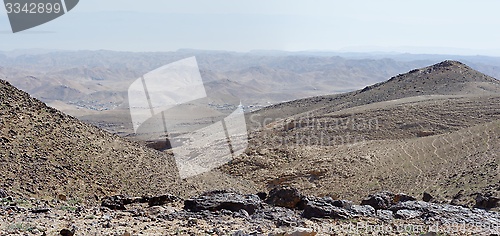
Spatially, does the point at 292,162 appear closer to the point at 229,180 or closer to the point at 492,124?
the point at 229,180

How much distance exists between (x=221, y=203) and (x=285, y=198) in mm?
2275

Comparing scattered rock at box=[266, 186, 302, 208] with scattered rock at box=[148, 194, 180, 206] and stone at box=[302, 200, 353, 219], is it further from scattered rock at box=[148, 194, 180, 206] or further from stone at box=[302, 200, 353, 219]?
scattered rock at box=[148, 194, 180, 206]

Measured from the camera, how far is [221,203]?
11.0 meters

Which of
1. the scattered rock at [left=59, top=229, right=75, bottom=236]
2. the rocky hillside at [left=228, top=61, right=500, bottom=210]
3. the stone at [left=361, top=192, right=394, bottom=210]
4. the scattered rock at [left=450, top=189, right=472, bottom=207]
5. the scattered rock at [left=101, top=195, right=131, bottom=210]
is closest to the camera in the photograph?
the scattered rock at [left=59, top=229, right=75, bottom=236]

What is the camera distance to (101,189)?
14.2 metres

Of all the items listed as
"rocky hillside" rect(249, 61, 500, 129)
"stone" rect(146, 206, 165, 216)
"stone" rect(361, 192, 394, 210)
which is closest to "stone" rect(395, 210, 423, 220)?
"stone" rect(361, 192, 394, 210)

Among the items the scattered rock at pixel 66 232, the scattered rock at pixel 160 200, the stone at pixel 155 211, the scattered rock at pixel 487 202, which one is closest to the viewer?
the scattered rock at pixel 66 232

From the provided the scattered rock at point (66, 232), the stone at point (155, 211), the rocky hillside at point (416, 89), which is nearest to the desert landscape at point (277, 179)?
the scattered rock at point (66, 232)

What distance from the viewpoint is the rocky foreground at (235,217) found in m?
8.81

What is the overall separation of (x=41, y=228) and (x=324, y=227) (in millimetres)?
5226

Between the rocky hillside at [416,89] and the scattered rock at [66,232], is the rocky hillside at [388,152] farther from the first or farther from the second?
the rocky hillside at [416,89]

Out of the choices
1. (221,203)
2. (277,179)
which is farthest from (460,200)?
(277,179)

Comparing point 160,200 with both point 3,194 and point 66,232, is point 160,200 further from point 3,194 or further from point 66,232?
point 66,232

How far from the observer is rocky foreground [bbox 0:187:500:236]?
28.9ft
